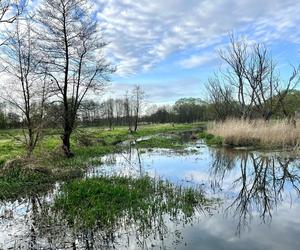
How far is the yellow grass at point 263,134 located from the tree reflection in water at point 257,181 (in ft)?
10.3

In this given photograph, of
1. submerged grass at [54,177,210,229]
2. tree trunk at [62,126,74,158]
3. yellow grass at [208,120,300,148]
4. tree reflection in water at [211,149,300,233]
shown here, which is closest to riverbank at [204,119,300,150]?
yellow grass at [208,120,300,148]

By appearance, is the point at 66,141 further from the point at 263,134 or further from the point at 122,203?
the point at 122,203

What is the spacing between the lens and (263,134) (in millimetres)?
21219

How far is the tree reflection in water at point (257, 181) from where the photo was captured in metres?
8.08

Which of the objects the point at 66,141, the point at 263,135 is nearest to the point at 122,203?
the point at 66,141

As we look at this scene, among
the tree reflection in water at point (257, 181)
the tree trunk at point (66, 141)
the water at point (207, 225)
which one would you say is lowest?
the water at point (207, 225)

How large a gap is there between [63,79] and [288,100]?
2861cm

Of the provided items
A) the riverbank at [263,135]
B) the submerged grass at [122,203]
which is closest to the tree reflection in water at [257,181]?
the submerged grass at [122,203]

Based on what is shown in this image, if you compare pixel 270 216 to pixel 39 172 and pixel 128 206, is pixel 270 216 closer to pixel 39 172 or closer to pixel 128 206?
pixel 128 206

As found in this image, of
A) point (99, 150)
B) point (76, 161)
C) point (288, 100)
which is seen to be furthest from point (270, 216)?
point (288, 100)

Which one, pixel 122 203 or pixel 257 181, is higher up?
pixel 257 181

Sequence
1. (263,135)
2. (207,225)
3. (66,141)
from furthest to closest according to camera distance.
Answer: (263,135), (66,141), (207,225)

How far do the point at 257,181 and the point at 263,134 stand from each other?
10660 mm

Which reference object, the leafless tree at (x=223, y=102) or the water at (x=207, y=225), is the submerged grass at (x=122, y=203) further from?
the leafless tree at (x=223, y=102)
